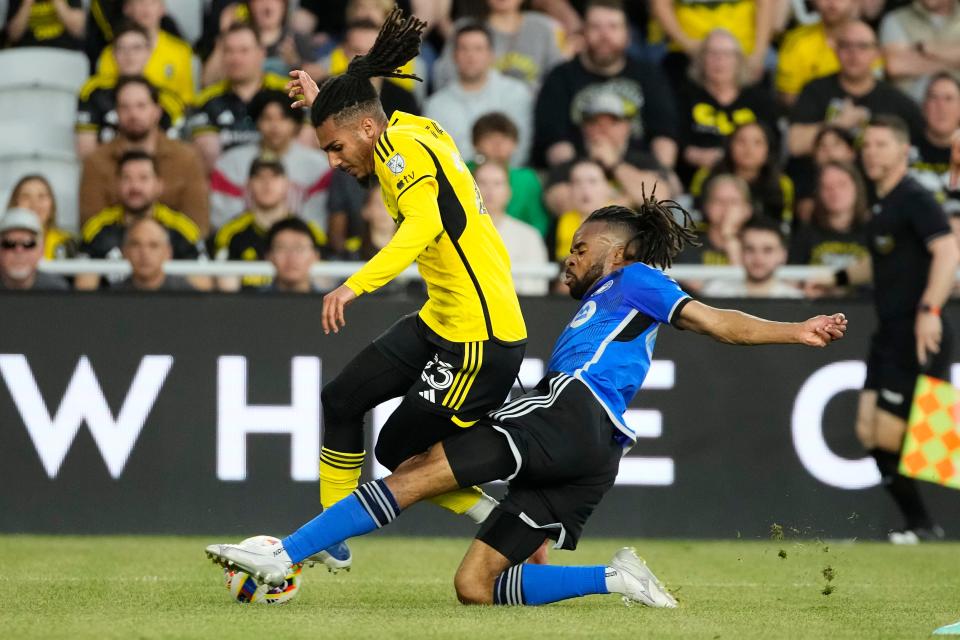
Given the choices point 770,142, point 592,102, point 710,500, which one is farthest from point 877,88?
point 710,500

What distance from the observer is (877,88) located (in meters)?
11.9

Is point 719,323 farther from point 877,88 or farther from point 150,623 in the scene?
point 877,88

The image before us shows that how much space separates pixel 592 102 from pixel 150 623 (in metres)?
6.86

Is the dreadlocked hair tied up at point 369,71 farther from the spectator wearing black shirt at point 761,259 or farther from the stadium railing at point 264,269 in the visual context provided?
the spectator wearing black shirt at point 761,259

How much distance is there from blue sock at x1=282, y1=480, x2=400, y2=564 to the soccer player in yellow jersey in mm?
314

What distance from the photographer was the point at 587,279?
6098mm

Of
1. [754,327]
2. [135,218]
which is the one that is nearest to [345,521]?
[754,327]

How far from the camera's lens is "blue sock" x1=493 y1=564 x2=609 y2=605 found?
5816 millimetres

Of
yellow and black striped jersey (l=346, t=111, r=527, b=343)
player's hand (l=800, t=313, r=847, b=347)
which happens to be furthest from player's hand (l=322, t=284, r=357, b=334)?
player's hand (l=800, t=313, r=847, b=347)

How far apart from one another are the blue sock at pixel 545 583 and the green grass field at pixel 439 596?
7 centimetres

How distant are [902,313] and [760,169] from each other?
7.15 ft

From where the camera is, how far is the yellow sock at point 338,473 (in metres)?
6.38

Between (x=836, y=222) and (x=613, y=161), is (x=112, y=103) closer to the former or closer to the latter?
(x=613, y=161)

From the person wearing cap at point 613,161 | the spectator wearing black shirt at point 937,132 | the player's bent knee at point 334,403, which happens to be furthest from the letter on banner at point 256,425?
the spectator wearing black shirt at point 937,132
